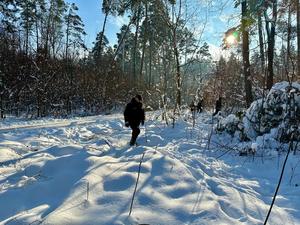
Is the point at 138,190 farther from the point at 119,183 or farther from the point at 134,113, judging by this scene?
the point at 134,113

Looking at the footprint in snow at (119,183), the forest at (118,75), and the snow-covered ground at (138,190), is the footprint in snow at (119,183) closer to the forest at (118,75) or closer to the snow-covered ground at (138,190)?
the snow-covered ground at (138,190)

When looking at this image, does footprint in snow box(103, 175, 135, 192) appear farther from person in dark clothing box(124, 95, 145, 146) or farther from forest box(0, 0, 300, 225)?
person in dark clothing box(124, 95, 145, 146)

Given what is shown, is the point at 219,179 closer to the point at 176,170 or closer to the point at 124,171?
the point at 176,170

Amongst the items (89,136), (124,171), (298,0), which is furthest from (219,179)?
(89,136)

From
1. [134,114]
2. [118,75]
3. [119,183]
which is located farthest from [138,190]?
[118,75]

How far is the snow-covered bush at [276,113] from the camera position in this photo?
8977 mm

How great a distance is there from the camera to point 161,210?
13.4ft

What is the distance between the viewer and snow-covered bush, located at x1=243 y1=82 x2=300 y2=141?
8977mm

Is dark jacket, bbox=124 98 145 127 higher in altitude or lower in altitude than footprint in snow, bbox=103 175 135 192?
higher

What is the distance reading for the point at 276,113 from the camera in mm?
9547

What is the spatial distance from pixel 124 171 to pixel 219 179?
166 cm

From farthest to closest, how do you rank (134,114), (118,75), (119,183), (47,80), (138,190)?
(118,75), (47,80), (134,114), (119,183), (138,190)

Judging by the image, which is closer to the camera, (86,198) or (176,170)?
(86,198)

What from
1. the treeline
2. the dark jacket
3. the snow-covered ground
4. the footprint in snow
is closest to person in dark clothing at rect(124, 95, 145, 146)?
the dark jacket
